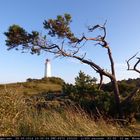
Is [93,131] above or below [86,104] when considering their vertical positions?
below

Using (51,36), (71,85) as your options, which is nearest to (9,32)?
(51,36)

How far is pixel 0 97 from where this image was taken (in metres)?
11.8

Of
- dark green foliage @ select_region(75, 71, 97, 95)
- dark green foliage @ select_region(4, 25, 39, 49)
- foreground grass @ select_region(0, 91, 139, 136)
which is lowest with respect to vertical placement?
foreground grass @ select_region(0, 91, 139, 136)

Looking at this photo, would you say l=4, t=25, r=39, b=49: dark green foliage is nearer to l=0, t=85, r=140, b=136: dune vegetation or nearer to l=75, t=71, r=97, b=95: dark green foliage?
l=75, t=71, r=97, b=95: dark green foliage

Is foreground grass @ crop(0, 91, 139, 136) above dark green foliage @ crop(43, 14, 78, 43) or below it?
below

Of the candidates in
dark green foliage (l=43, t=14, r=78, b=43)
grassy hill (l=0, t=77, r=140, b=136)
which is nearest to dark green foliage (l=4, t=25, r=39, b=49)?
dark green foliage (l=43, t=14, r=78, b=43)

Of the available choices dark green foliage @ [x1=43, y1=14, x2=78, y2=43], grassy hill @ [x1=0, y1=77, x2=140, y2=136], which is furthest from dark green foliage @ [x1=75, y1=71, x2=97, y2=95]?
grassy hill @ [x1=0, y1=77, x2=140, y2=136]

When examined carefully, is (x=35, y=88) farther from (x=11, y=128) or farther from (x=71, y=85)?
(x=11, y=128)

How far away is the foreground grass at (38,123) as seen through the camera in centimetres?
1168

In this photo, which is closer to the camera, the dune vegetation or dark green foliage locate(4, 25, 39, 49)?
the dune vegetation

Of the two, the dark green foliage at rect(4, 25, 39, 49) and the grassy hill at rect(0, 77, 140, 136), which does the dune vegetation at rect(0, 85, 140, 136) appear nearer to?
the grassy hill at rect(0, 77, 140, 136)

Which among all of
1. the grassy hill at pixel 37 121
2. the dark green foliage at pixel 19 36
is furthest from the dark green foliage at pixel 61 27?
the grassy hill at pixel 37 121

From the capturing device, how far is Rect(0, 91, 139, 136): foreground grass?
11.7 metres

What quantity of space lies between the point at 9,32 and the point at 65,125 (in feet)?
41.2
